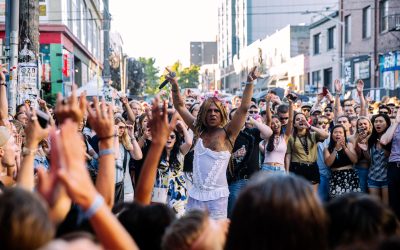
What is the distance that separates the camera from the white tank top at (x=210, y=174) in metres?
6.21

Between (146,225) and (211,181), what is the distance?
327cm

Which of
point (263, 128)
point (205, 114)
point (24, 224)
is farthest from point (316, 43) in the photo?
point (24, 224)

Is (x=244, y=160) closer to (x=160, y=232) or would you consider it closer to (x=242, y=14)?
(x=160, y=232)

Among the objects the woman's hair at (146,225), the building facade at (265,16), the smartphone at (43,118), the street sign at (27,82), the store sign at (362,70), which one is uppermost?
the building facade at (265,16)

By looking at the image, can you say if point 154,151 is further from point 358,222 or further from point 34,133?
point 358,222

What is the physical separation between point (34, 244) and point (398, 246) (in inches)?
49.4

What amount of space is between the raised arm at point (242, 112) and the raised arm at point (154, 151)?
2782 mm

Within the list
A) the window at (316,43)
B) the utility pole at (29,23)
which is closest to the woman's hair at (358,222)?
the utility pole at (29,23)

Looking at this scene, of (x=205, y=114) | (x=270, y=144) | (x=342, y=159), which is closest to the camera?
(x=205, y=114)

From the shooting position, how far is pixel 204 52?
163 meters

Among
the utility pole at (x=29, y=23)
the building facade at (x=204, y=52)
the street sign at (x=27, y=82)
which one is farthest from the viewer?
the building facade at (x=204, y=52)

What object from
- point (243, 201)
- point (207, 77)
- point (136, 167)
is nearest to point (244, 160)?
point (136, 167)

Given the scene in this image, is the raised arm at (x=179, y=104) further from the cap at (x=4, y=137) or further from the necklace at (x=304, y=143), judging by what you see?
the necklace at (x=304, y=143)

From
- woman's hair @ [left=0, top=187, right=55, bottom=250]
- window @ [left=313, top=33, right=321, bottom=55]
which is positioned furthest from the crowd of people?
window @ [left=313, top=33, right=321, bottom=55]
